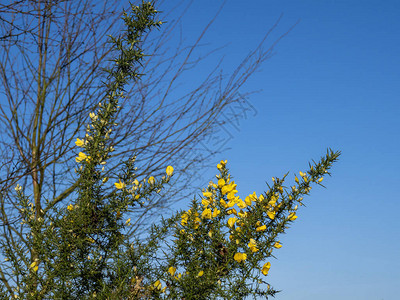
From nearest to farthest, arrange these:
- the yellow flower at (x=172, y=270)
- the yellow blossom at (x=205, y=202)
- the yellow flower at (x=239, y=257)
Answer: the yellow flower at (x=239, y=257) → the yellow flower at (x=172, y=270) → the yellow blossom at (x=205, y=202)

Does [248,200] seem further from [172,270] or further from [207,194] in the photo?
[172,270]

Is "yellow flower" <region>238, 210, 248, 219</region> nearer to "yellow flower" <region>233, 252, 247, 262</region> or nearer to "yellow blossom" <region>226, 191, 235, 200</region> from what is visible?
"yellow blossom" <region>226, 191, 235, 200</region>

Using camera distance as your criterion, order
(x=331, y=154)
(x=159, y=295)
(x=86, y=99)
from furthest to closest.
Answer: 1. (x=86, y=99)
2. (x=331, y=154)
3. (x=159, y=295)

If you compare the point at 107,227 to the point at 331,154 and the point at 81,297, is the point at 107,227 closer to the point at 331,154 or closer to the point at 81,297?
the point at 81,297

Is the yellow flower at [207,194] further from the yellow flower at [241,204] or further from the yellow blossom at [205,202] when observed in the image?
the yellow flower at [241,204]

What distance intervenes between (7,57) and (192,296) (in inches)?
190

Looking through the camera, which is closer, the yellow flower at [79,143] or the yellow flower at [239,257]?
the yellow flower at [239,257]

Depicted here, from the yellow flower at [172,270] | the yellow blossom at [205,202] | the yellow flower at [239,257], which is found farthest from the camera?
the yellow blossom at [205,202]

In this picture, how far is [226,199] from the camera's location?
113 inches

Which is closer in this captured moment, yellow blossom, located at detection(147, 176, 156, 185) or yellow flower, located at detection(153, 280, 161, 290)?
yellow flower, located at detection(153, 280, 161, 290)

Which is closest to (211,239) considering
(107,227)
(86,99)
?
(107,227)

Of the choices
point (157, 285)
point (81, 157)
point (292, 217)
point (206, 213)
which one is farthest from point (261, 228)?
point (81, 157)

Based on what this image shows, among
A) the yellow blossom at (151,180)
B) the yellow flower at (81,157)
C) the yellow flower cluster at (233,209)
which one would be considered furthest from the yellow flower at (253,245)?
the yellow flower at (81,157)

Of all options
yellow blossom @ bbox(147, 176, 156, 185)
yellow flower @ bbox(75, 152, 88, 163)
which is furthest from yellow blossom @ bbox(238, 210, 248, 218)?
yellow flower @ bbox(75, 152, 88, 163)
